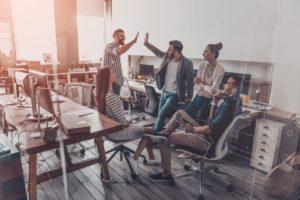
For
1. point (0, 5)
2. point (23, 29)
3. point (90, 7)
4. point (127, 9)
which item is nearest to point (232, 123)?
point (23, 29)

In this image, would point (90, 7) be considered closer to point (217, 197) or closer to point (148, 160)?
point (148, 160)

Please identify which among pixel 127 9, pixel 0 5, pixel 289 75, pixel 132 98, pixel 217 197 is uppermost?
pixel 127 9

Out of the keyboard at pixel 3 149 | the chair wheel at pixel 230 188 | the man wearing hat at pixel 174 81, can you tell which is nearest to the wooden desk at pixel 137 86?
the man wearing hat at pixel 174 81

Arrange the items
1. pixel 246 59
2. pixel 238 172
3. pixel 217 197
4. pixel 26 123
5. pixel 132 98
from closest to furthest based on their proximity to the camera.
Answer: pixel 26 123, pixel 217 197, pixel 238 172, pixel 246 59, pixel 132 98

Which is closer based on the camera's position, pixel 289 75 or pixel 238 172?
pixel 289 75

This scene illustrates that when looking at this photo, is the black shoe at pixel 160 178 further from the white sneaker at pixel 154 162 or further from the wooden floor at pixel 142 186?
the white sneaker at pixel 154 162

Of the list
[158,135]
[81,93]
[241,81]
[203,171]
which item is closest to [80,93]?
[81,93]

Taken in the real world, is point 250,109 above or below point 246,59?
below

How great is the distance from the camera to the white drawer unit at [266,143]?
2.41 m

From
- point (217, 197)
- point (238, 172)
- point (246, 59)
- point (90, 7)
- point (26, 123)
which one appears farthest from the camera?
point (90, 7)

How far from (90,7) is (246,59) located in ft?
14.2

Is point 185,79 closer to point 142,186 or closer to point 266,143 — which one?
point 266,143

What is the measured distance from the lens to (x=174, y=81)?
326 cm

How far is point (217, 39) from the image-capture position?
3.09 meters
